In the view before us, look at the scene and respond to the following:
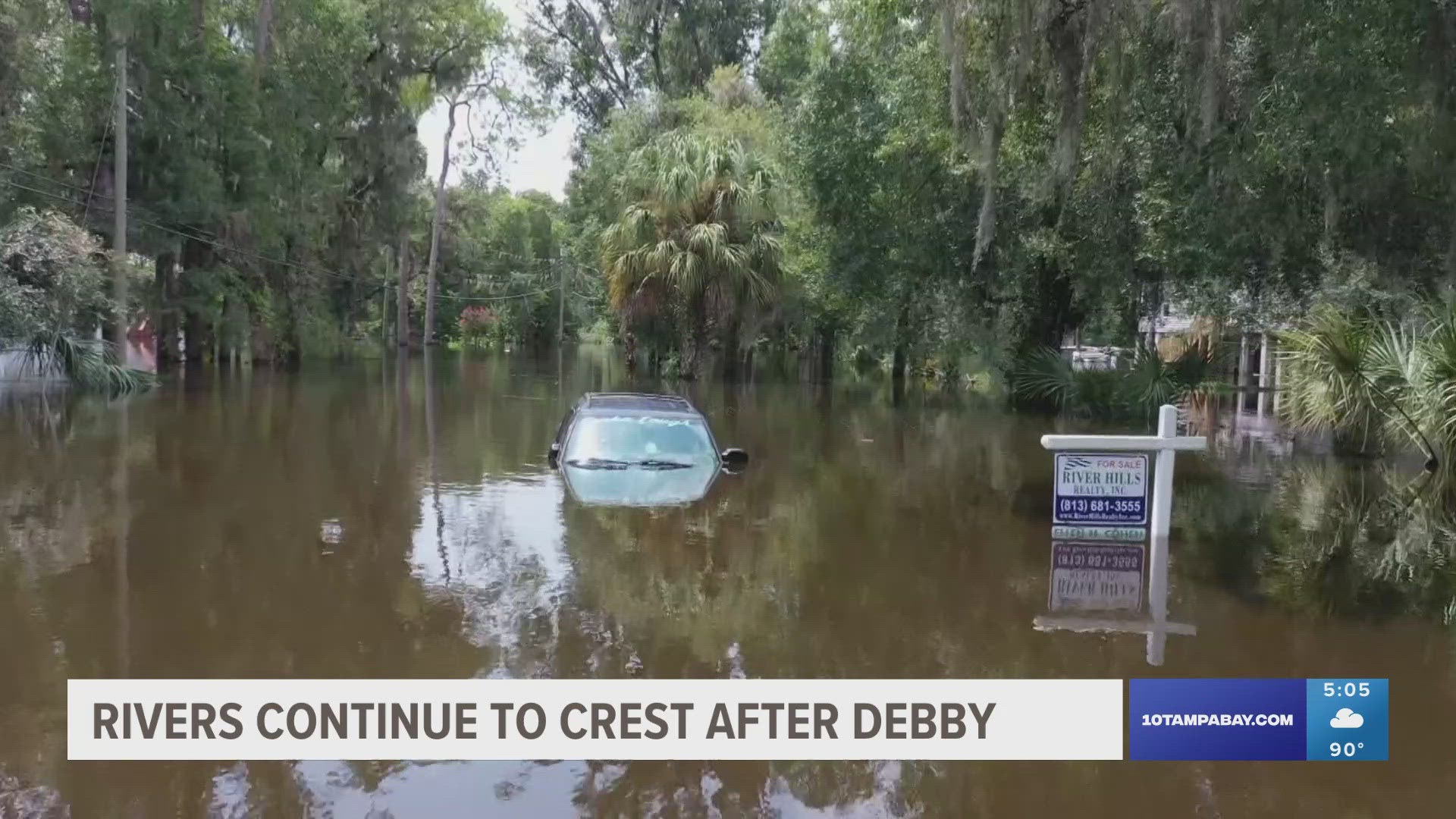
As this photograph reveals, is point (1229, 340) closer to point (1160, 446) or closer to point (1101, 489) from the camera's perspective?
point (1101, 489)

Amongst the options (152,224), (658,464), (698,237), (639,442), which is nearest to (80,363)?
(152,224)

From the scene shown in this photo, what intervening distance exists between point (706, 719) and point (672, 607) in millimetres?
2020

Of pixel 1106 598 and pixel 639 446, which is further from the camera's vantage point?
pixel 639 446

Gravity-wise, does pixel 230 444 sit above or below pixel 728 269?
below

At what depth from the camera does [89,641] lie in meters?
6.48

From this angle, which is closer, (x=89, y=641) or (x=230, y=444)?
(x=89, y=641)

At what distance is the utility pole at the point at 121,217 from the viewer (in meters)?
27.0

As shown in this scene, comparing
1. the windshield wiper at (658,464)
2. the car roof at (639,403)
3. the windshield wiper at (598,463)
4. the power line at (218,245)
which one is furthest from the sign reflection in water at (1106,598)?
the power line at (218,245)

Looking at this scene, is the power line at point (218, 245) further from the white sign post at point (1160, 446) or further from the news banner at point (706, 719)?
the white sign post at point (1160, 446)

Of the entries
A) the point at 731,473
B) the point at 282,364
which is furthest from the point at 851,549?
the point at 282,364

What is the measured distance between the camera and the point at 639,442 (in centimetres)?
1295

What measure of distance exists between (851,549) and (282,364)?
35220mm

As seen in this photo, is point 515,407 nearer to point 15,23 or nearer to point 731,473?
point 731,473

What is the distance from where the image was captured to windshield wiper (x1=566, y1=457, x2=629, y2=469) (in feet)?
42.7
